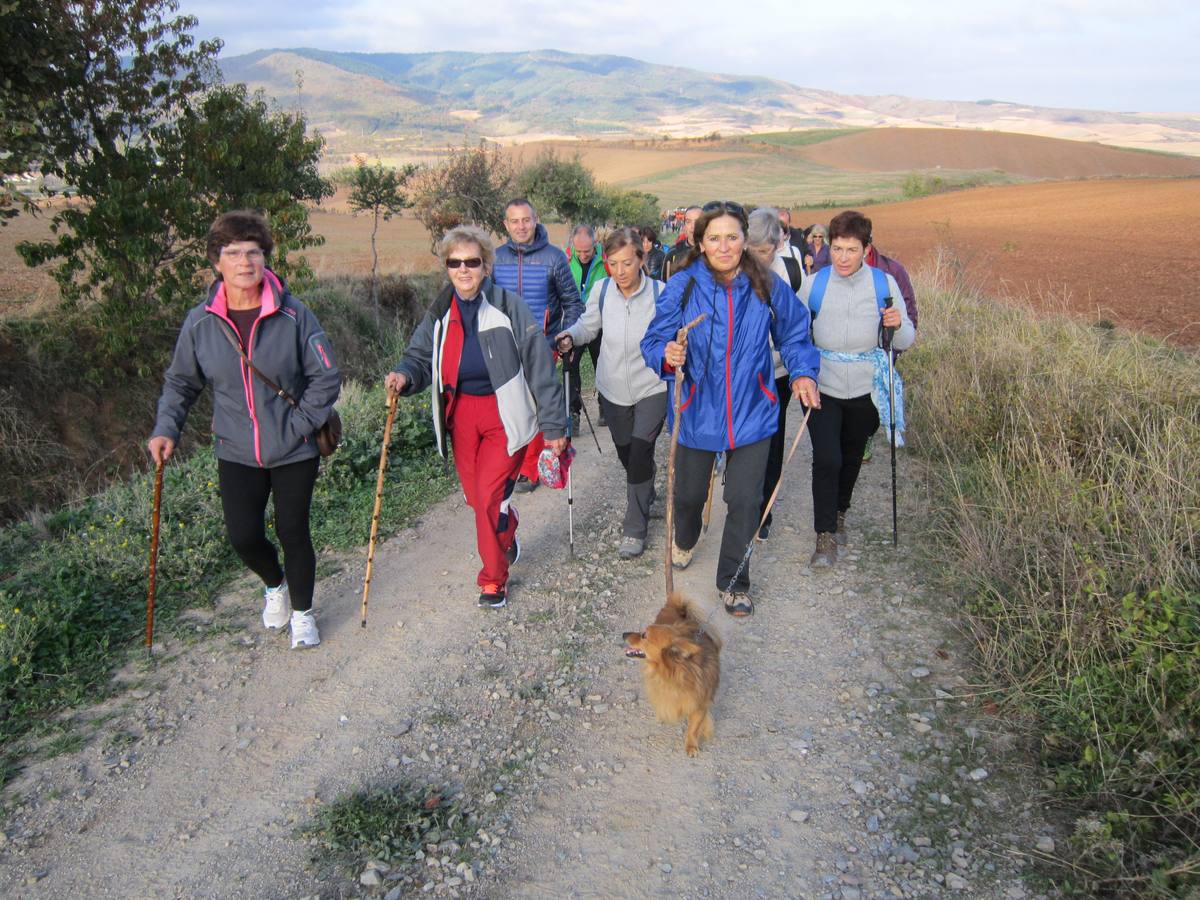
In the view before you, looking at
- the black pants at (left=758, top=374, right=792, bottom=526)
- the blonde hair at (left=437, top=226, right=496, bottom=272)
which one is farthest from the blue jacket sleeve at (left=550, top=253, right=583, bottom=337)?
the blonde hair at (left=437, top=226, right=496, bottom=272)

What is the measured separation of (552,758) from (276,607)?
1869mm

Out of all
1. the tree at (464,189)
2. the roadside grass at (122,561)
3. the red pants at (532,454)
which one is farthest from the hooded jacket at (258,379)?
the tree at (464,189)

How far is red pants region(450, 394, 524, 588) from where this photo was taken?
443 centimetres

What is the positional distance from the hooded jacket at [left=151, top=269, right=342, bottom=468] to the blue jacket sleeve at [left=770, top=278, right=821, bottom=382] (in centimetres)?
231

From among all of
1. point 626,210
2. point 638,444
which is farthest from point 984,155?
point 638,444

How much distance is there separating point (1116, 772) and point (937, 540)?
2.42 metres

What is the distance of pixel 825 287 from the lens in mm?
4926

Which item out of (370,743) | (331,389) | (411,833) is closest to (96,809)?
(370,743)

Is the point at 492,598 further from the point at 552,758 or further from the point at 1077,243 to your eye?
the point at 1077,243

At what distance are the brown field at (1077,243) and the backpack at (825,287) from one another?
5.75m

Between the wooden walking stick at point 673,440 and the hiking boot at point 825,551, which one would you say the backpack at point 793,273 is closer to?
the wooden walking stick at point 673,440

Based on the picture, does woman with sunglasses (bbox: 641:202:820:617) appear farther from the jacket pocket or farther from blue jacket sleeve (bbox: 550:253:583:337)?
blue jacket sleeve (bbox: 550:253:583:337)

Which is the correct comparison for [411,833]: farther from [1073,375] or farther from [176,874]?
[1073,375]

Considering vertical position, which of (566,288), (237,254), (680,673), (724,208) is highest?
(724,208)
